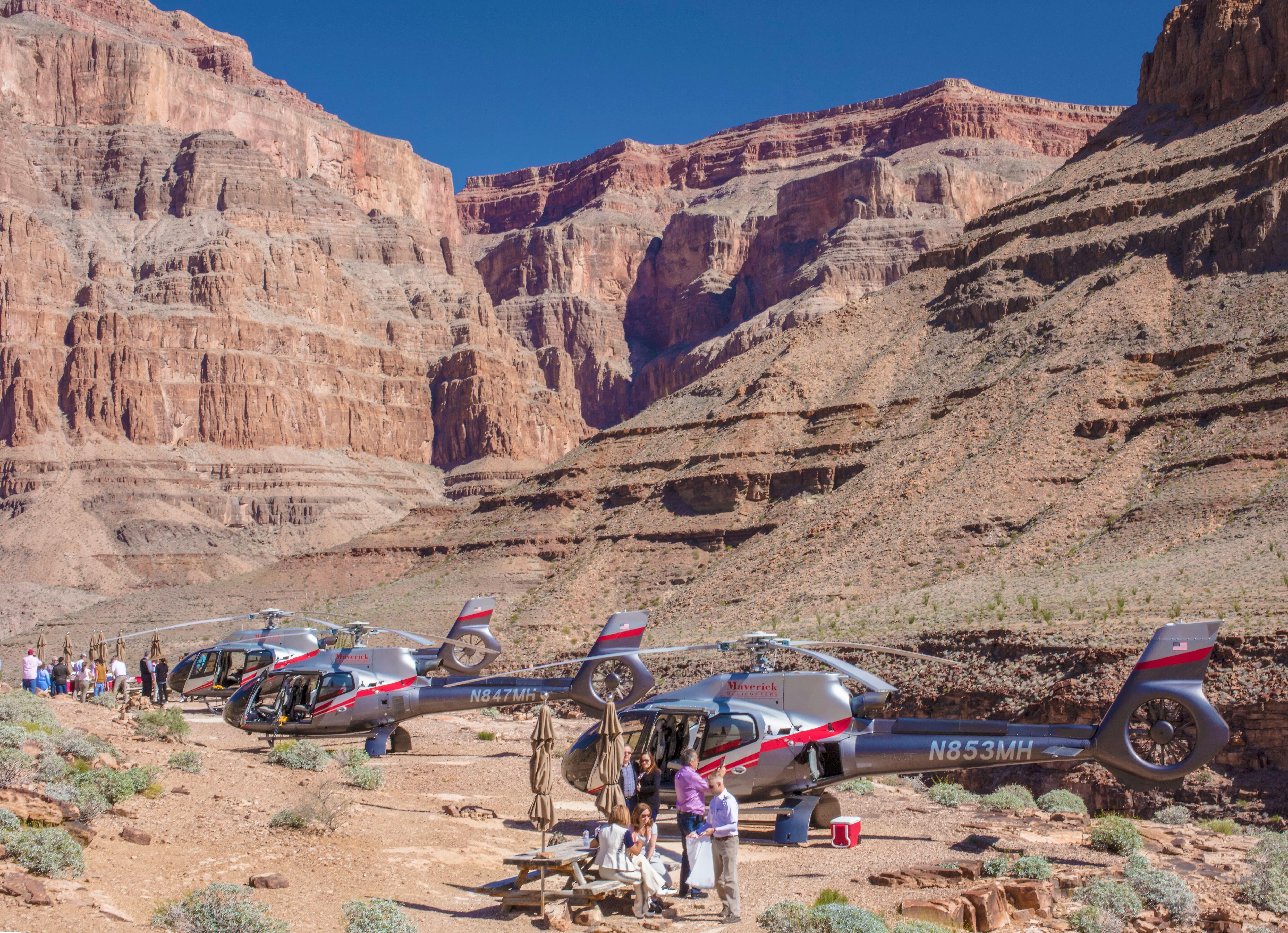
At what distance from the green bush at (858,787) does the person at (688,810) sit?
753 cm

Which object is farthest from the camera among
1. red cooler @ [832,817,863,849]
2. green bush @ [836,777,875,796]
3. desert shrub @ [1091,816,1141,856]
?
Answer: green bush @ [836,777,875,796]

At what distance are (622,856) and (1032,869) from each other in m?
4.89

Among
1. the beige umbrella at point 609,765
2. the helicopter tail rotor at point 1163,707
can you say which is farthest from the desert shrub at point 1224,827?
the beige umbrella at point 609,765

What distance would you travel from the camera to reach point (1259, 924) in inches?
539

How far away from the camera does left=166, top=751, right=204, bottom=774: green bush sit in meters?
18.9

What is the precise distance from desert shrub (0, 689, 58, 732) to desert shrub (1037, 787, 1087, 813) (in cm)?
1583

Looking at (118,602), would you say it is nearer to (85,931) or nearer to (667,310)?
(85,931)

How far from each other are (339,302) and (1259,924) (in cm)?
15493

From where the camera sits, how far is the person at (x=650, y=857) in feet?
44.8

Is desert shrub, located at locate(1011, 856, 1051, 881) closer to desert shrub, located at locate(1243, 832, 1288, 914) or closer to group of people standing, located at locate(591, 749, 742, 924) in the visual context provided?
desert shrub, located at locate(1243, 832, 1288, 914)

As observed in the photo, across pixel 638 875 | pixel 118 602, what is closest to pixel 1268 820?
pixel 638 875

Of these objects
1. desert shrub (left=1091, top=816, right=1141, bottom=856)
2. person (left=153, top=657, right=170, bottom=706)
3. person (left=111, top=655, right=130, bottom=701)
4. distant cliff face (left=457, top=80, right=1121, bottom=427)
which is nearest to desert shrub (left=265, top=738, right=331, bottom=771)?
person (left=153, top=657, right=170, bottom=706)

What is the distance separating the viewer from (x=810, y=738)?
1783 centimetres

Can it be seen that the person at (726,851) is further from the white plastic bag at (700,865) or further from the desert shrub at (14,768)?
the desert shrub at (14,768)
